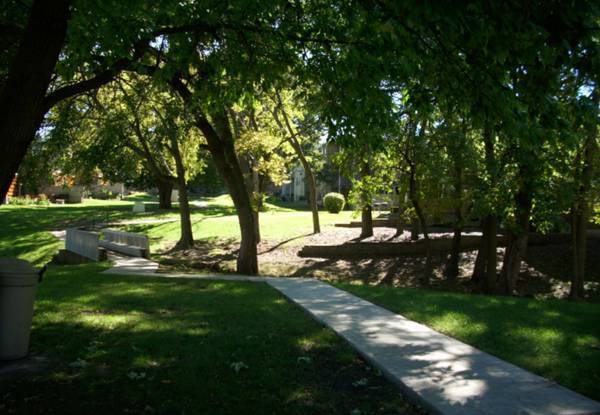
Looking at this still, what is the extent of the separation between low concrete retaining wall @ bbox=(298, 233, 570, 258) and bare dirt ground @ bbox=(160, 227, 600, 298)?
0.40m

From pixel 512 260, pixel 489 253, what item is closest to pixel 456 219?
pixel 489 253

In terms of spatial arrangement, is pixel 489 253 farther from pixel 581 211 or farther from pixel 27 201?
pixel 27 201

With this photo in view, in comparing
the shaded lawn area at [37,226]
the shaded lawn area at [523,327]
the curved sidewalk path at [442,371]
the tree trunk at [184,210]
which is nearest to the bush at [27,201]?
the shaded lawn area at [37,226]

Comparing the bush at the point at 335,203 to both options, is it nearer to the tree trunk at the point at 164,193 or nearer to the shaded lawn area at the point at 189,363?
the tree trunk at the point at 164,193

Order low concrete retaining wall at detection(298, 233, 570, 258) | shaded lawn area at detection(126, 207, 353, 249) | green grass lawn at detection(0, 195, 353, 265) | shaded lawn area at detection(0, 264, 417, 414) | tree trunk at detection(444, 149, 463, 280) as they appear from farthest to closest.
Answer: shaded lawn area at detection(126, 207, 353, 249) → green grass lawn at detection(0, 195, 353, 265) → low concrete retaining wall at detection(298, 233, 570, 258) → tree trunk at detection(444, 149, 463, 280) → shaded lawn area at detection(0, 264, 417, 414)

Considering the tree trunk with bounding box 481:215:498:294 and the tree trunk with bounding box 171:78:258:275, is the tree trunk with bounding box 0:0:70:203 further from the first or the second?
the tree trunk with bounding box 481:215:498:294

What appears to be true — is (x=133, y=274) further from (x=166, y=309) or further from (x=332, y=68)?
(x=332, y=68)

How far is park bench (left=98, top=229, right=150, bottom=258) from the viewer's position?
57.4 ft

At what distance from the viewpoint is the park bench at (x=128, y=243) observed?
17.5m

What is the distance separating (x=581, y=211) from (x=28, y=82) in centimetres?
1307

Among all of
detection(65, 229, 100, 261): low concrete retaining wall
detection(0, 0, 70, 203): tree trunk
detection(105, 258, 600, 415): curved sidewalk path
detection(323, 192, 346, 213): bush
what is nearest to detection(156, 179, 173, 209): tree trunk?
detection(323, 192, 346, 213): bush

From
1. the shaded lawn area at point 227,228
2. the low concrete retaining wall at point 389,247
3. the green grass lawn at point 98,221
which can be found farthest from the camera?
the shaded lawn area at point 227,228

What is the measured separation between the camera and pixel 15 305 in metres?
5.66

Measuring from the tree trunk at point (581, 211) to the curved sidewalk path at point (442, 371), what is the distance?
283 inches
